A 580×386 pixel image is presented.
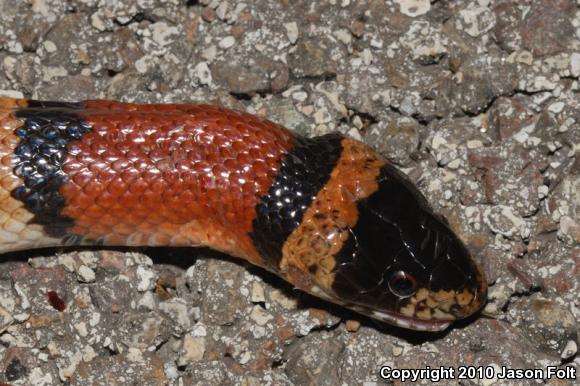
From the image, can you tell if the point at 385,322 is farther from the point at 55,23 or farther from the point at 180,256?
the point at 55,23

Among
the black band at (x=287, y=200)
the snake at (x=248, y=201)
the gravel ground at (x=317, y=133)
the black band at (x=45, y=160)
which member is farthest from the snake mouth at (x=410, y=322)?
the black band at (x=45, y=160)

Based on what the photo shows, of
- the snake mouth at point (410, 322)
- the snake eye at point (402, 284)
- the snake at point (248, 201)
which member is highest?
the snake at point (248, 201)

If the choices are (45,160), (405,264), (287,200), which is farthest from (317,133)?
(45,160)

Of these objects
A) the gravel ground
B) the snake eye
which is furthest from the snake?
the gravel ground

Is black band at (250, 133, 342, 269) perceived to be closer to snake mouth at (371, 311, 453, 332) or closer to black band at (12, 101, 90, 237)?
snake mouth at (371, 311, 453, 332)

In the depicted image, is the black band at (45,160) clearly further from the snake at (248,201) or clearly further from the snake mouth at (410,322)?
the snake mouth at (410,322)

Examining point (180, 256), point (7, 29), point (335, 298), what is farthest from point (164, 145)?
point (7, 29)

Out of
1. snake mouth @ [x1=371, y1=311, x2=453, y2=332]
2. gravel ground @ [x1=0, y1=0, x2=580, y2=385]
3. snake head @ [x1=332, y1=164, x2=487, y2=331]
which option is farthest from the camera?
gravel ground @ [x1=0, y1=0, x2=580, y2=385]
